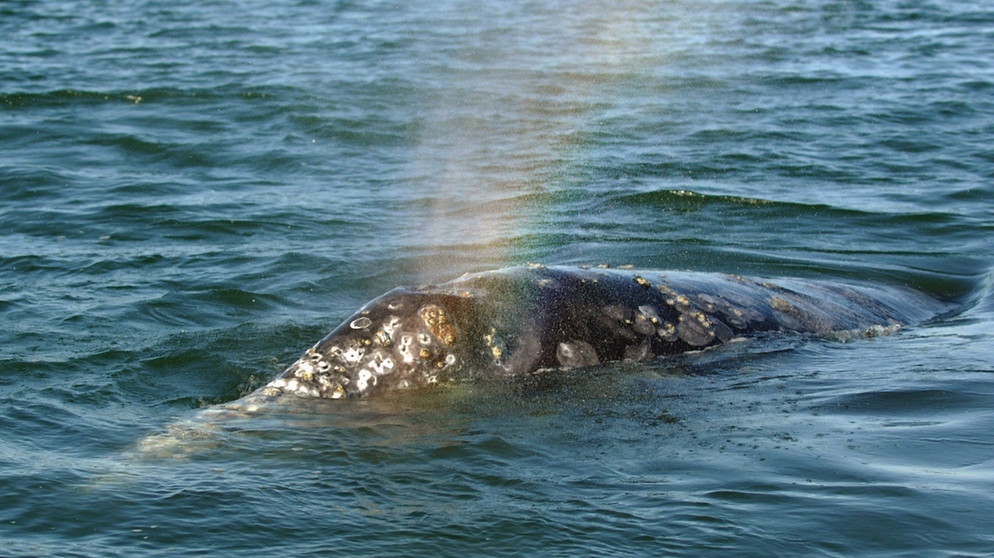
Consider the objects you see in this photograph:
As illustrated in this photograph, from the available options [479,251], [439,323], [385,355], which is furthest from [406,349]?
[479,251]

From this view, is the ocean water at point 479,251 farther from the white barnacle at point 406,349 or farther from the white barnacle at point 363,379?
the white barnacle at point 406,349

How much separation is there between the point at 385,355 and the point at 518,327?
70cm

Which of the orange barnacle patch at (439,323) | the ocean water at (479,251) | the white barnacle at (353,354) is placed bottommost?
the ocean water at (479,251)

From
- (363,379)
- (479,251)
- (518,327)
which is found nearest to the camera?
(363,379)

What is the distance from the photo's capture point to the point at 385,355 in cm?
633

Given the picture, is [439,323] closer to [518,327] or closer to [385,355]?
[385,355]

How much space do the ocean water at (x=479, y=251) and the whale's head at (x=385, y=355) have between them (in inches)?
5.1

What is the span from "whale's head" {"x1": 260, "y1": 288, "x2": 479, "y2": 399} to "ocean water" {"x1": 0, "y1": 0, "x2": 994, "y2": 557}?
131 millimetres

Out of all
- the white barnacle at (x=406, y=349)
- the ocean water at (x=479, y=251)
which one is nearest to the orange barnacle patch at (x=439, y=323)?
the white barnacle at (x=406, y=349)

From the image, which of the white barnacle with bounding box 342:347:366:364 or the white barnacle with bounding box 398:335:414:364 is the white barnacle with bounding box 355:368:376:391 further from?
the white barnacle with bounding box 398:335:414:364

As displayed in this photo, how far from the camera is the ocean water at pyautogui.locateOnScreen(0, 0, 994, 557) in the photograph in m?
5.24

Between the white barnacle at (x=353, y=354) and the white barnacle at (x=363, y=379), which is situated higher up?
the white barnacle at (x=353, y=354)

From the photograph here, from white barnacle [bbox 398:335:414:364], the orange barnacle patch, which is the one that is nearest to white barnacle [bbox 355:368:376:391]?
white barnacle [bbox 398:335:414:364]

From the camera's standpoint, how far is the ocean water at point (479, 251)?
5.24 m
